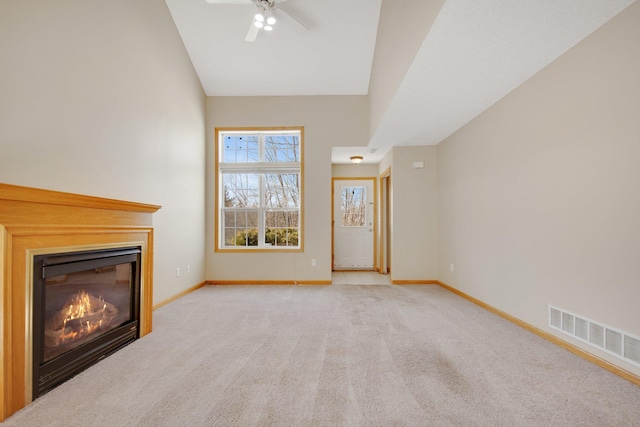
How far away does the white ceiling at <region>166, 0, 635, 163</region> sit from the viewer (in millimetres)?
1940

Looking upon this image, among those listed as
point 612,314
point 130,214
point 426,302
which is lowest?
point 426,302

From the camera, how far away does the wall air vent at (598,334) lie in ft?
6.26

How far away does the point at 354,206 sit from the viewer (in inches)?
263

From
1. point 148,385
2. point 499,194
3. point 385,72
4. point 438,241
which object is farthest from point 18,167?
point 438,241

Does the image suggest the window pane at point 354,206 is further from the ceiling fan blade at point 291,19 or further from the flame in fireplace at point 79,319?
the flame in fireplace at point 79,319

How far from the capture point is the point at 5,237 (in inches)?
61.6

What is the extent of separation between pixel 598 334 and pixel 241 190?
471 centimetres

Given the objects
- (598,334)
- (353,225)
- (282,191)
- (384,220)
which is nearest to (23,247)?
(598,334)

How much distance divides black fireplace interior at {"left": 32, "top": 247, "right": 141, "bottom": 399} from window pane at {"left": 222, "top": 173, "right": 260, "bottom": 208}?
263cm

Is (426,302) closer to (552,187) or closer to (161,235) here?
(552,187)

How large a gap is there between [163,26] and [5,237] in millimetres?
3278

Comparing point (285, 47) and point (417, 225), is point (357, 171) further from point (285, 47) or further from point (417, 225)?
point (285, 47)

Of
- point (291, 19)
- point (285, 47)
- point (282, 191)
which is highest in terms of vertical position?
point (285, 47)

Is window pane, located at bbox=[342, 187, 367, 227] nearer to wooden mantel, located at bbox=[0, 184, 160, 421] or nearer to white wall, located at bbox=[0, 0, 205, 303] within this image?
white wall, located at bbox=[0, 0, 205, 303]
